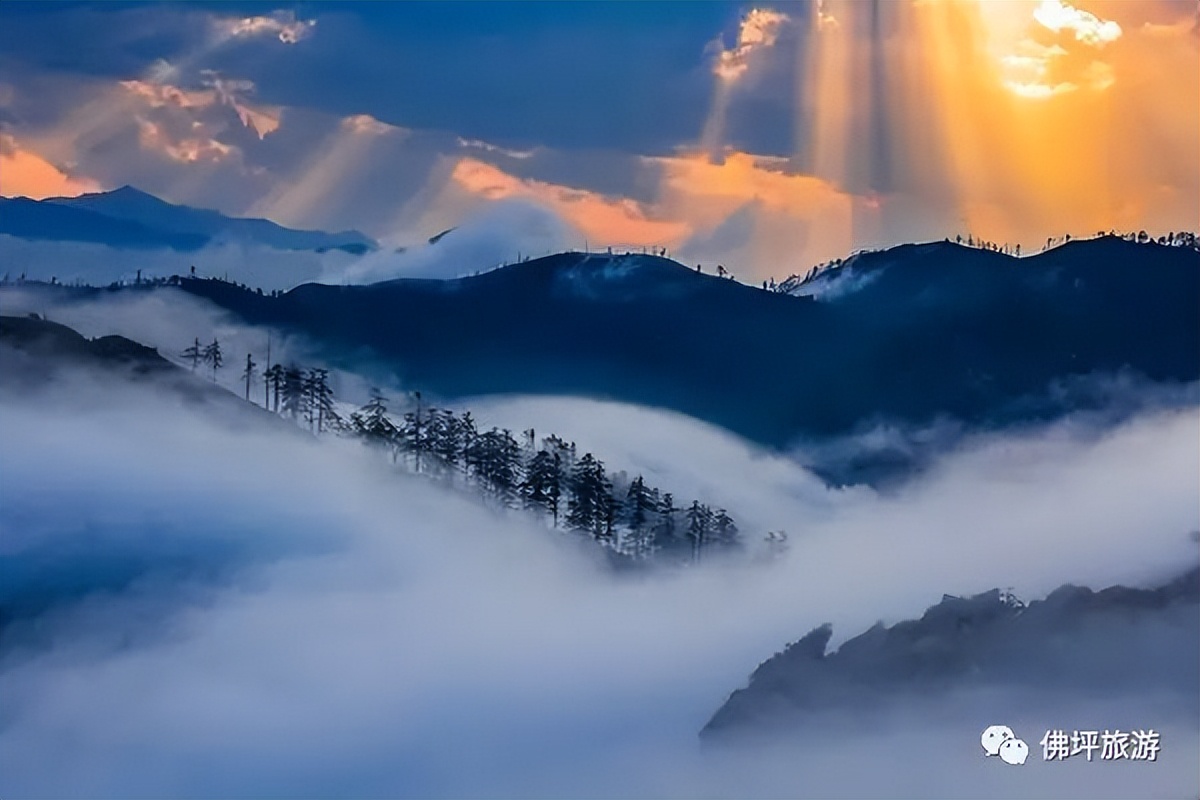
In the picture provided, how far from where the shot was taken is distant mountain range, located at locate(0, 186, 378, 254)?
2441 millimetres

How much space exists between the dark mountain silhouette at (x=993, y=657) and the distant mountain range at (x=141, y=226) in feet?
4.50

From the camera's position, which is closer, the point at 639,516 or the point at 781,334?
the point at 639,516

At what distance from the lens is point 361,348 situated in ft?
8.22

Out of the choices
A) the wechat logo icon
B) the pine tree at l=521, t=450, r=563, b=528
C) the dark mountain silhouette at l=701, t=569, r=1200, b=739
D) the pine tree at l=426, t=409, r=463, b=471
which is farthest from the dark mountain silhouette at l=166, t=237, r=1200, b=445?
the wechat logo icon

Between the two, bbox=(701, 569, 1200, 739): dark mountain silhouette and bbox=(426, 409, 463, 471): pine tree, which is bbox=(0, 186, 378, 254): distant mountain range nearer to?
bbox=(426, 409, 463, 471): pine tree

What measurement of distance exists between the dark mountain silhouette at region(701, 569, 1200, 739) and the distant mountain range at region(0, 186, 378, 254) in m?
1.37

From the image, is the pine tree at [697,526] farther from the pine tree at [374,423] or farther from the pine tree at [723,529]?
the pine tree at [374,423]

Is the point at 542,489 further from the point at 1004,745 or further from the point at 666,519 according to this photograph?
the point at 1004,745

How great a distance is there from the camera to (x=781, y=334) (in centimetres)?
262

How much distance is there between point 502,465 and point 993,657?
4.04 feet

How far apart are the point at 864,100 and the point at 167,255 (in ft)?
5.47

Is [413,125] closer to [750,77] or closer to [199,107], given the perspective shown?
[199,107]

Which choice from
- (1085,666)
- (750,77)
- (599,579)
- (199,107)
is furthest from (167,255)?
(1085,666)

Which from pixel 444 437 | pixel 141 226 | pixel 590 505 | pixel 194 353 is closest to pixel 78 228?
pixel 141 226
